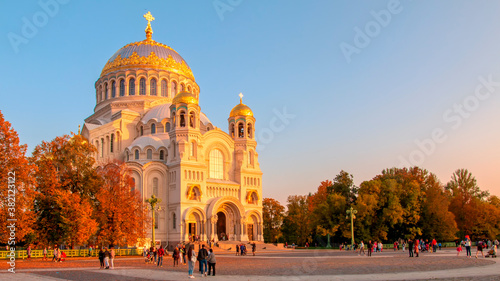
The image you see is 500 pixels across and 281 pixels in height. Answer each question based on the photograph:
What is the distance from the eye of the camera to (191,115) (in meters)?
52.3

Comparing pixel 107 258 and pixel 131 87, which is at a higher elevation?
pixel 131 87

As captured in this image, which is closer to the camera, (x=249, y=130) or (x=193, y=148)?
(x=193, y=148)

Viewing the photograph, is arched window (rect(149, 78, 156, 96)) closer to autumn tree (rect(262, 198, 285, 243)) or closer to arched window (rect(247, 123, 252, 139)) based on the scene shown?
arched window (rect(247, 123, 252, 139))

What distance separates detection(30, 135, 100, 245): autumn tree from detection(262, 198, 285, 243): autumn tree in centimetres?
3587

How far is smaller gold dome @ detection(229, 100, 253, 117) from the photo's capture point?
55.9m

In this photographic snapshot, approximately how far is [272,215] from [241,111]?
67.2 ft

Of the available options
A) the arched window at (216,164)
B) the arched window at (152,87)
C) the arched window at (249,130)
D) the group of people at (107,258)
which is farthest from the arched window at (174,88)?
the group of people at (107,258)

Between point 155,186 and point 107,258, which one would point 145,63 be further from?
point 107,258

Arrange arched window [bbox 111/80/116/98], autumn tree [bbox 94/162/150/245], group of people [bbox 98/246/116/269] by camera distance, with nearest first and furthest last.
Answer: group of people [bbox 98/246/116/269] < autumn tree [bbox 94/162/150/245] < arched window [bbox 111/80/116/98]

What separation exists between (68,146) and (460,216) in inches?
1826

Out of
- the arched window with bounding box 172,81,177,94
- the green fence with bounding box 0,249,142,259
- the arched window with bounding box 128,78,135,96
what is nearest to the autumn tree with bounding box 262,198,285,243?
the arched window with bounding box 172,81,177,94

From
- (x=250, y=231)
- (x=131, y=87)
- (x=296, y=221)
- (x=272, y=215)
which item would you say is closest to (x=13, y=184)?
(x=250, y=231)

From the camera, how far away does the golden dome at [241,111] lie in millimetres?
55875

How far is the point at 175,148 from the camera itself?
51.0 metres
